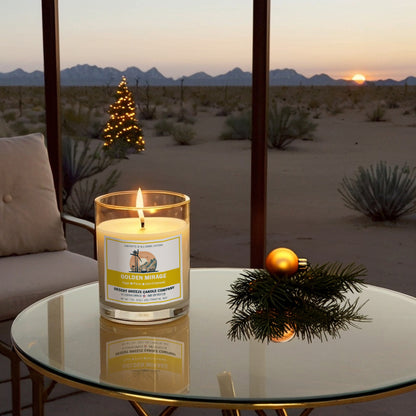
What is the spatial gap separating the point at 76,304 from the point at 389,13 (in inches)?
754

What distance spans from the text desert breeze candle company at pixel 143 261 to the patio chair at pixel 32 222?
0.99m

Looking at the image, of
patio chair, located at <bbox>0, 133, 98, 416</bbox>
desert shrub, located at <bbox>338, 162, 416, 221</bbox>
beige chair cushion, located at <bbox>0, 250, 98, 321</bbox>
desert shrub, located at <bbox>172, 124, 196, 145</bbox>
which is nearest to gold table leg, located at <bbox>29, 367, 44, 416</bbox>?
beige chair cushion, located at <bbox>0, 250, 98, 321</bbox>

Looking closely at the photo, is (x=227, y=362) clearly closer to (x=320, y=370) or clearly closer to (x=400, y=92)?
(x=320, y=370)

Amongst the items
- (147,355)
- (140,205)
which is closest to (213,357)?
(147,355)

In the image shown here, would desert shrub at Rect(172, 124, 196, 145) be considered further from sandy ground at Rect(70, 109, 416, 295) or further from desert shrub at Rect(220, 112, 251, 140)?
desert shrub at Rect(220, 112, 251, 140)

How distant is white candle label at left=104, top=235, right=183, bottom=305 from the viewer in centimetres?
123

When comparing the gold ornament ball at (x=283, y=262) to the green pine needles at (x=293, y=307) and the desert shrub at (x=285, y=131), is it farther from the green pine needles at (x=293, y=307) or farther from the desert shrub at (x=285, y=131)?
the desert shrub at (x=285, y=131)

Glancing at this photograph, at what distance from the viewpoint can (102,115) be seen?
1756cm

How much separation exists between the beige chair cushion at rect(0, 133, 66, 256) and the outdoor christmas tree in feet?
27.9

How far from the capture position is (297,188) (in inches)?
440

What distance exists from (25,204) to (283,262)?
142 cm

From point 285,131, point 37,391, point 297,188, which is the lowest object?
point 297,188

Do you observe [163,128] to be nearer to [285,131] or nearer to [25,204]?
[285,131]

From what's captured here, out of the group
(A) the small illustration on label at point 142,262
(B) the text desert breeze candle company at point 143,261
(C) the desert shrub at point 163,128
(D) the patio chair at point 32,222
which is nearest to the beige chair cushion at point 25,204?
(D) the patio chair at point 32,222
